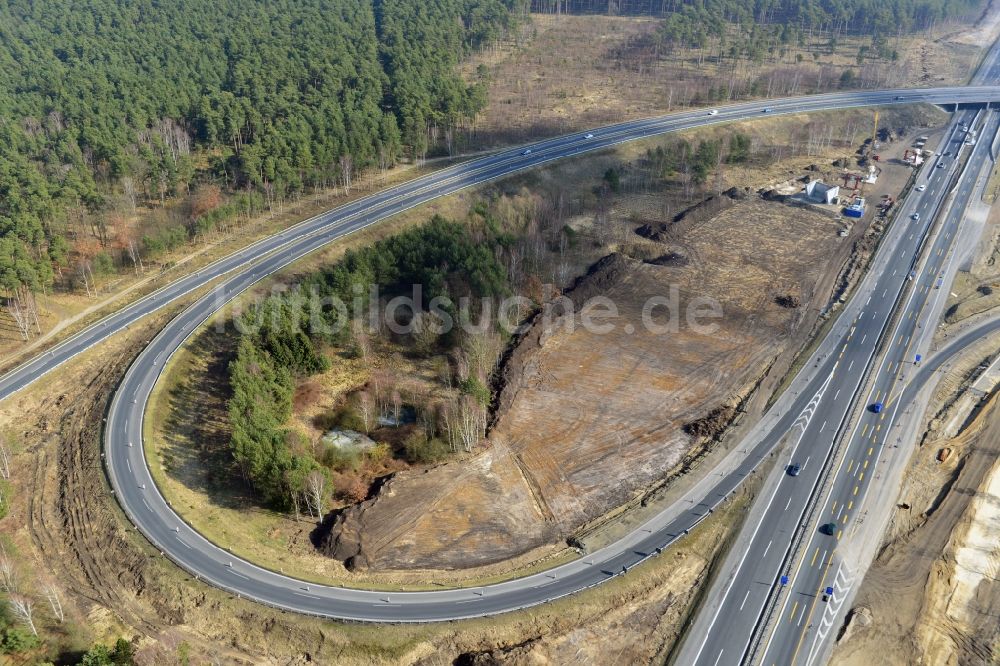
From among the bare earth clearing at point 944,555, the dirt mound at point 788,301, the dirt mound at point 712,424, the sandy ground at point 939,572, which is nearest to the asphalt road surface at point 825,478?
the sandy ground at point 939,572

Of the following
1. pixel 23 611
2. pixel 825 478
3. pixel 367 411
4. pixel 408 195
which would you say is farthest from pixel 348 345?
pixel 825 478

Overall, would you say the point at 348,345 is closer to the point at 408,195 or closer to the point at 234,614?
the point at 234,614

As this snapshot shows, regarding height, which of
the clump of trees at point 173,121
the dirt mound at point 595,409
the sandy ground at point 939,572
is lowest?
the sandy ground at point 939,572

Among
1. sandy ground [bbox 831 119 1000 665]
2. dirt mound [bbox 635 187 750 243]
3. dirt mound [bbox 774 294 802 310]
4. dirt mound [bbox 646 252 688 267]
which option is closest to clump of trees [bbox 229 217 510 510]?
dirt mound [bbox 646 252 688 267]

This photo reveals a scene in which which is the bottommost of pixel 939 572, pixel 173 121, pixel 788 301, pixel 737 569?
pixel 939 572

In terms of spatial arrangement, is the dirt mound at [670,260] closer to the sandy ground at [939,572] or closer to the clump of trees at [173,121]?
the sandy ground at [939,572]
